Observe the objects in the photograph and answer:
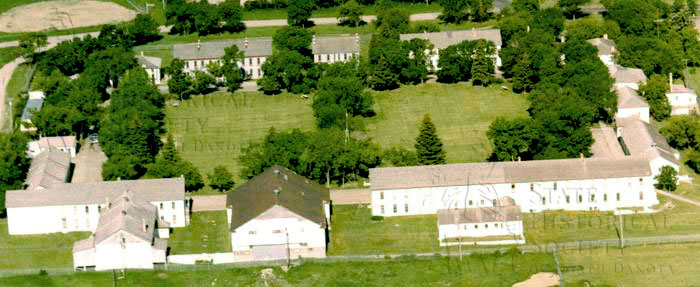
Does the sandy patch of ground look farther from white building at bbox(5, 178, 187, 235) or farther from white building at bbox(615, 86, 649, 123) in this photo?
white building at bbox(615, 86, 649, 123)

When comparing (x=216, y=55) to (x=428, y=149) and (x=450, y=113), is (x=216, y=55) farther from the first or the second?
(x=428, y=149)

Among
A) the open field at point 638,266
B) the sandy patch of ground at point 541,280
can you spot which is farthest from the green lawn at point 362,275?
the open field at point 638,266

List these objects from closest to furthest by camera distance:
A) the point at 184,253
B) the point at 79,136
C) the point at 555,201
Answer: the point at 184,253
the point at 555,201
the point at 79,136

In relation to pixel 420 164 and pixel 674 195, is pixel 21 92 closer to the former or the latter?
pixel 420 164

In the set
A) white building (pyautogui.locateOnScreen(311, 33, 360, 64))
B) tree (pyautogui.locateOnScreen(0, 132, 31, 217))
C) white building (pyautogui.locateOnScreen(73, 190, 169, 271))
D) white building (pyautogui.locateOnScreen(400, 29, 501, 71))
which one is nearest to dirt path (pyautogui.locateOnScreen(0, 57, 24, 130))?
tree (pyautogui.locateOnScreen(0, 132, 31, 217))

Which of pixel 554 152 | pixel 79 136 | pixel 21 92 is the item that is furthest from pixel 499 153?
pixel 21 92

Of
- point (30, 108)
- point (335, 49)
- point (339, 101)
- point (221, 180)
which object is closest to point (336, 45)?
point (335, 49)
